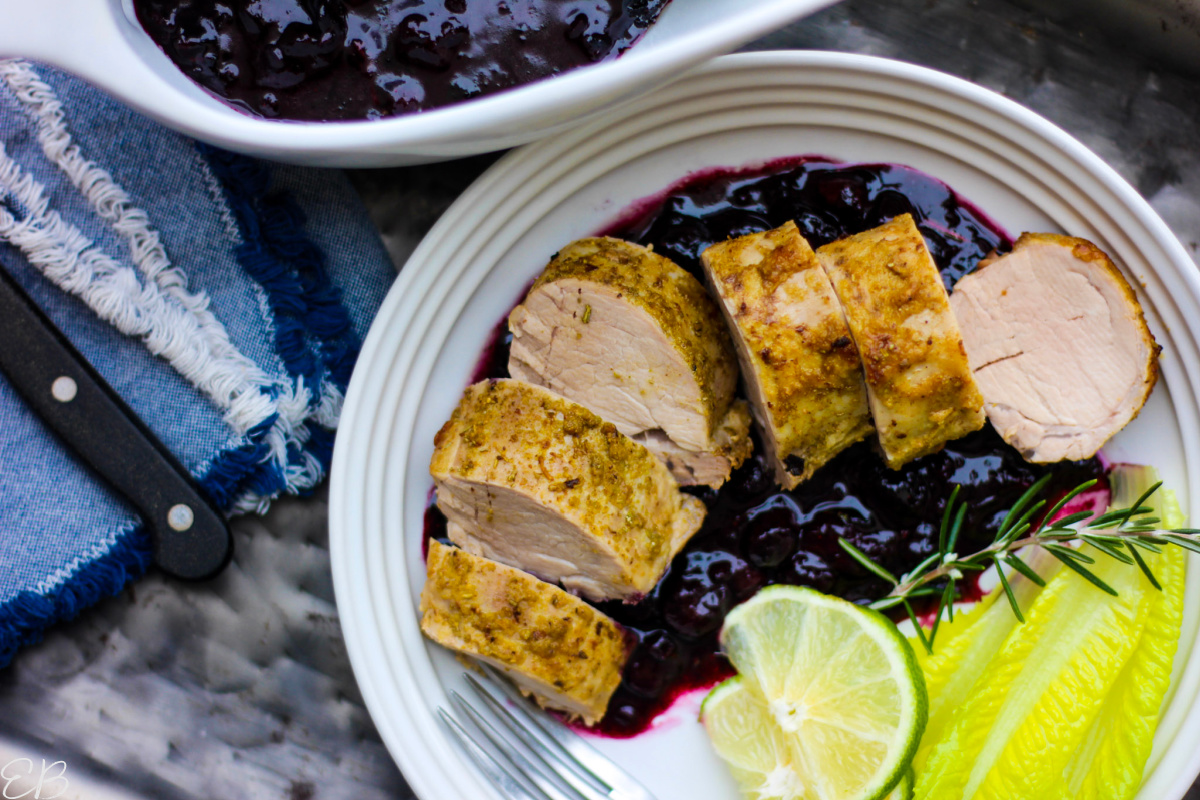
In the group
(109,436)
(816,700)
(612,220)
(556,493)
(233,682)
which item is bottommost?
(233,682)

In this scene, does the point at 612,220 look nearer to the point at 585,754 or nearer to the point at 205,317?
the point at 205,317

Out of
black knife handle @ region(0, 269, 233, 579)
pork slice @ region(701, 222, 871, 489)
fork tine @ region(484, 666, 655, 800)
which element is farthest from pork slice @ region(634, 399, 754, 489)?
black knife handle @ region(0, 269, 233, 579)

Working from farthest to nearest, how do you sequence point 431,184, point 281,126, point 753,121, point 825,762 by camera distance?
point 431,184, point 753,121, point 825,762, point 281,126

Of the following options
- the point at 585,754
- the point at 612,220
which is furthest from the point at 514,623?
the point at 612,220

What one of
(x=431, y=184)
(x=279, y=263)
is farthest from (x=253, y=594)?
(x=431, y=184)

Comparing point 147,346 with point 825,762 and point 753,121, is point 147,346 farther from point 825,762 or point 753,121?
point 825,762

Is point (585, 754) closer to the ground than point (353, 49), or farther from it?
closer to the ground

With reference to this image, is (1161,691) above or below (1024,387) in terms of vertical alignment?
below

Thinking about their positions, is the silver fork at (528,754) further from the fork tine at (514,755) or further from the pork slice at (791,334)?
the pork slice at (791,334)
